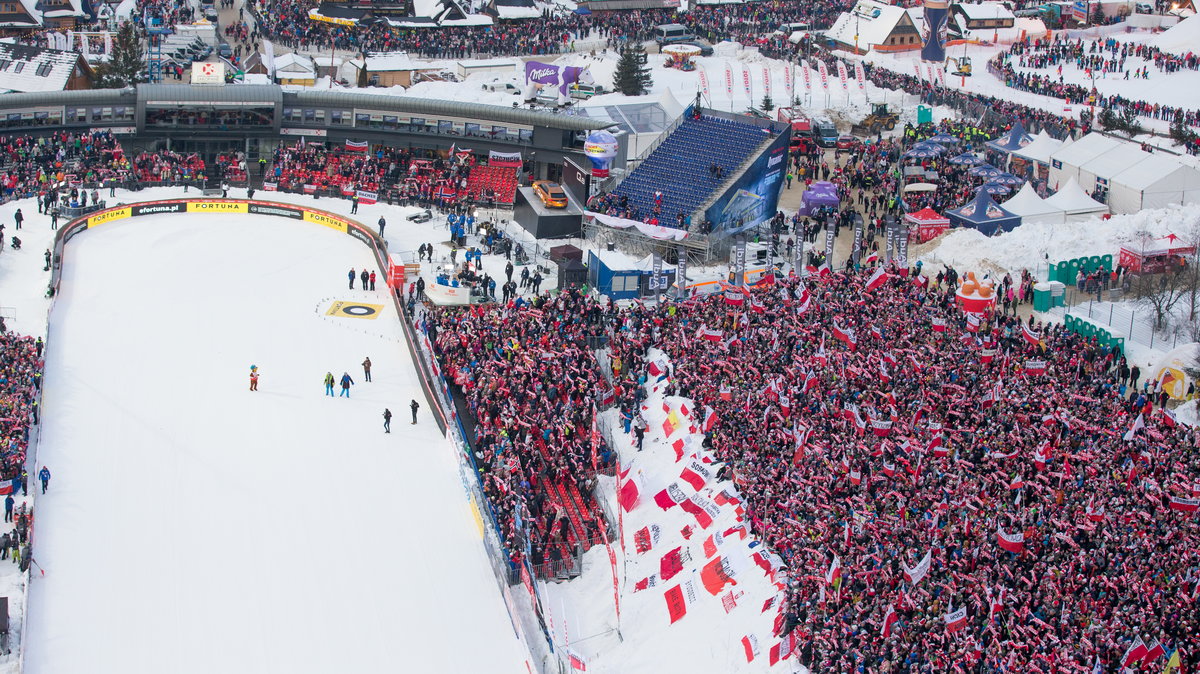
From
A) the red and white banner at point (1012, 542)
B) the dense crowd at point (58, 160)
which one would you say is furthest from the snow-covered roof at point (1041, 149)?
the dense crowd at point (58, 160)

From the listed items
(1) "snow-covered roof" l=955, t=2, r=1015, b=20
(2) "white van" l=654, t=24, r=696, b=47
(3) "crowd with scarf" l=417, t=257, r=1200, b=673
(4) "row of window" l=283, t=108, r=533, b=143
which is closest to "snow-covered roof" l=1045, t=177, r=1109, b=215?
(3) "crowd with scarf" l=417, t=257, r=1200, b=673

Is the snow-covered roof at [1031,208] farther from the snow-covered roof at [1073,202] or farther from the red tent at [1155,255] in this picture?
the red tent at [1155,255]

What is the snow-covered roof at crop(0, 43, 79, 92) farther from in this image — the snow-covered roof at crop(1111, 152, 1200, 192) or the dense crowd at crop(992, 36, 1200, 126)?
the snow-covered roof at crop(1111, 152, 1200, 192)

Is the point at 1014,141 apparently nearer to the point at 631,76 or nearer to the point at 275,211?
the point at 631,76

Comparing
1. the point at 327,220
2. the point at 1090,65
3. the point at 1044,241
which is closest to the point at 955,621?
the point at 1044,241

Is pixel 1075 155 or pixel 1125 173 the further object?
pixel 1075 155

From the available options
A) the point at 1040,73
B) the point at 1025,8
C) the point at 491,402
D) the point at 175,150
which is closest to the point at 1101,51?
the point at 1040,73
